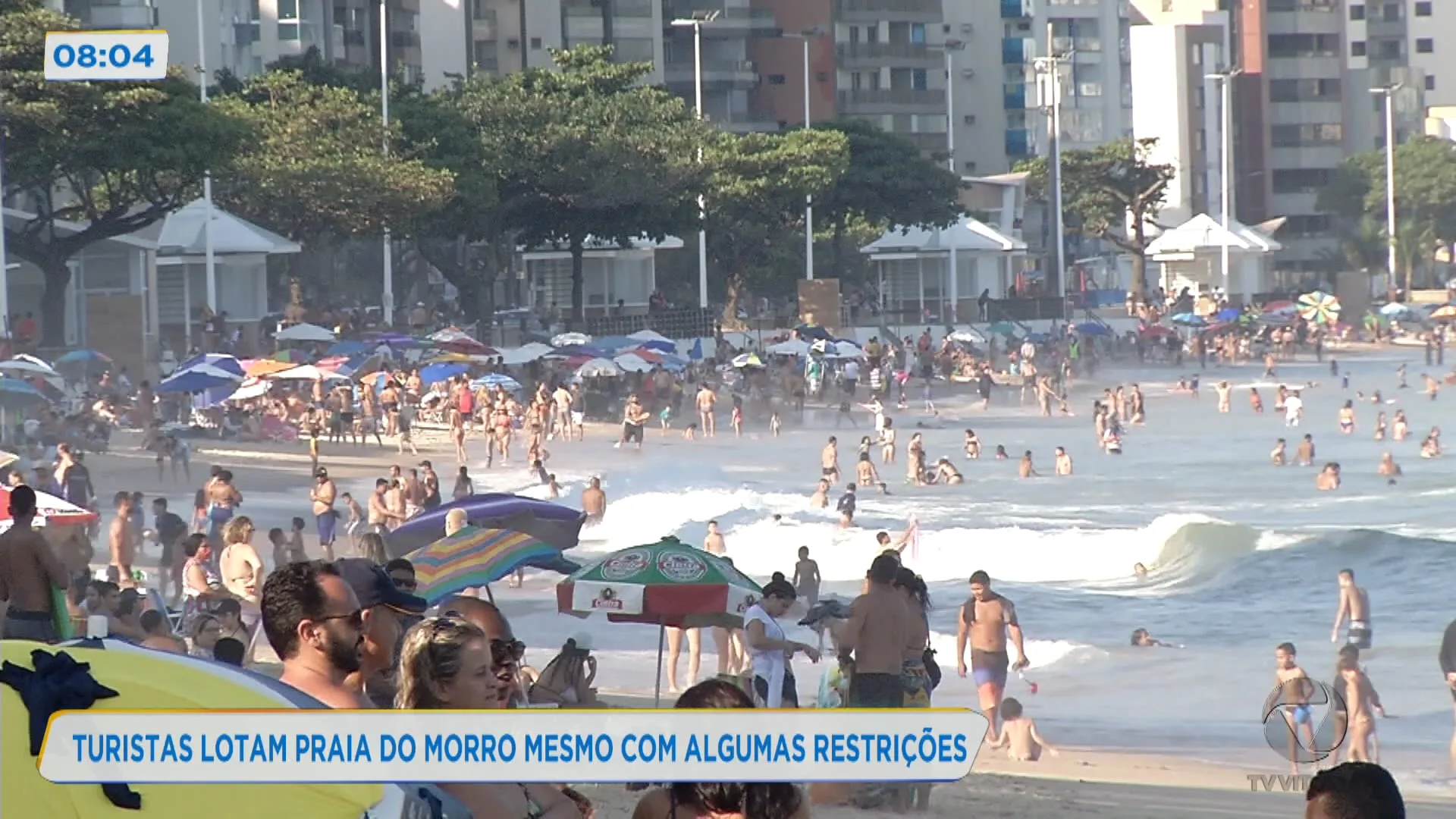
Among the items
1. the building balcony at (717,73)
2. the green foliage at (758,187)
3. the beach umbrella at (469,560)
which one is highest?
the building balcony at (717,73)

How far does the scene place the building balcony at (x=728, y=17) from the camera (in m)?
72.1

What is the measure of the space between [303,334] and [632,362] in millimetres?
7380

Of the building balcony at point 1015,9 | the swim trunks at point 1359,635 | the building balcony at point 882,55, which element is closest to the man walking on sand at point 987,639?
the swim trunks at point 1359,635

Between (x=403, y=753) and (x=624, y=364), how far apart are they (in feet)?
132

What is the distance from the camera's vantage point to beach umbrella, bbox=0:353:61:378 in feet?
84.9

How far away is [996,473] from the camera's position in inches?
1587

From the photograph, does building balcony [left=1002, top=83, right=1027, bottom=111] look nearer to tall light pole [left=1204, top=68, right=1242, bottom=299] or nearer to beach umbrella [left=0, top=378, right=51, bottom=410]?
tall light pole [left=1204, top=68, right=1242, bottom=299]

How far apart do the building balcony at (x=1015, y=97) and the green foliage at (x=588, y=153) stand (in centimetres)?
3944

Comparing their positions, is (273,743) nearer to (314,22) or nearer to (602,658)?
(602,658)

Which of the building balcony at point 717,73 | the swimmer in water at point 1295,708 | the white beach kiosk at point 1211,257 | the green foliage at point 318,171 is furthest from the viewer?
the white beach kiosk at point 1211,257

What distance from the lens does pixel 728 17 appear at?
72.4 meters

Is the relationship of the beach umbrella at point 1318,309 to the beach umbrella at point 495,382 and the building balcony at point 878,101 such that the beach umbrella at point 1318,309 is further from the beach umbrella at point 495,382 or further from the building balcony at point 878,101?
the beach umbrella at point 495,382

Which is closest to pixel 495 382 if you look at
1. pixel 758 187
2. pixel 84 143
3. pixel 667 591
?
pixel 84 143

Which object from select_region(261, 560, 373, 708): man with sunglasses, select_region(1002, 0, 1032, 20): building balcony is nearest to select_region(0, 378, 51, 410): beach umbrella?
select_region(261, 560, 373, 708): man with sunglasses
